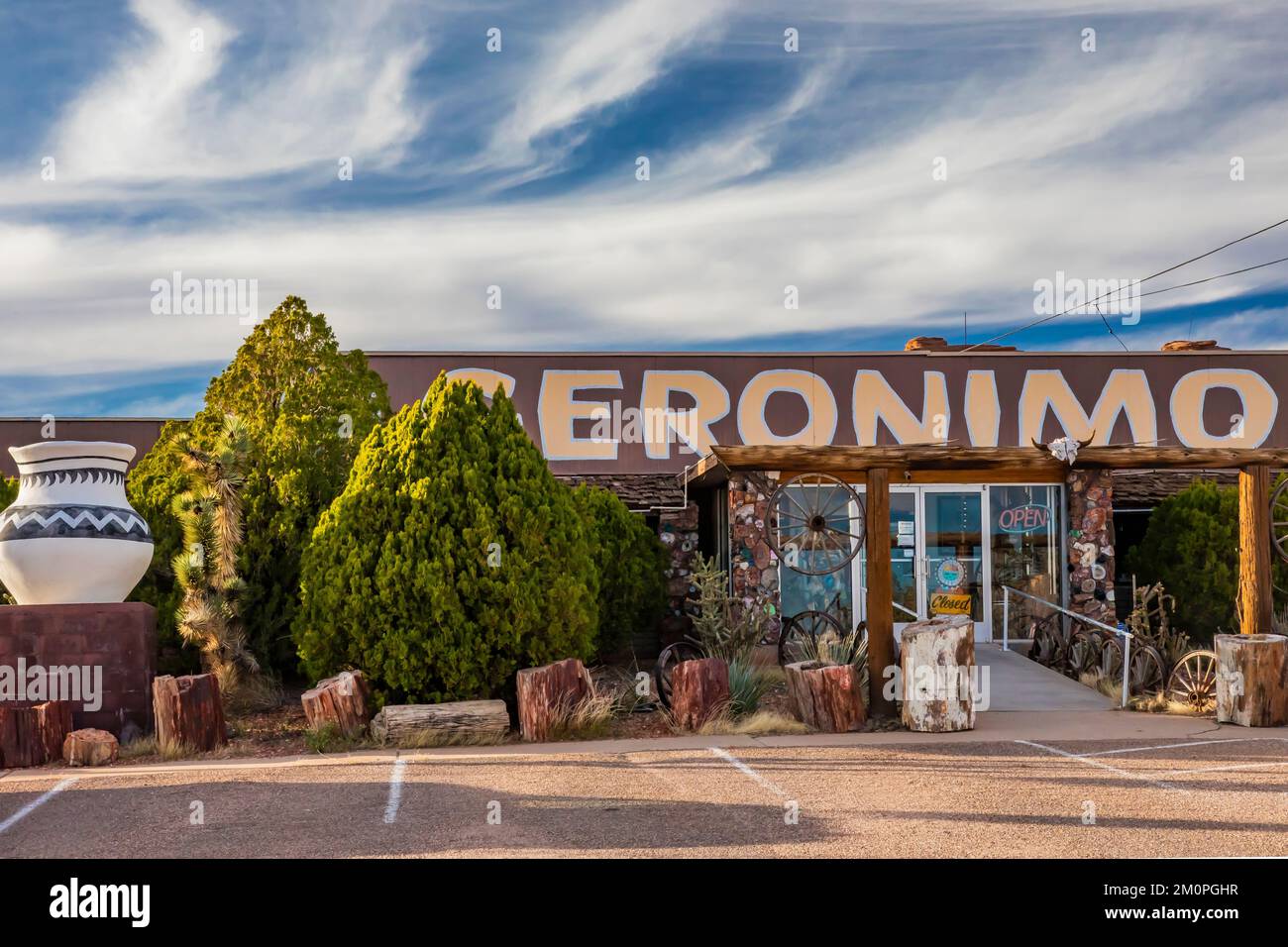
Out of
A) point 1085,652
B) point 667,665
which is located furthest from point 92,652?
point 1085,652

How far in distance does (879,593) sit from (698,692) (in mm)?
1841

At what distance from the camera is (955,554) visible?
16.6 metres

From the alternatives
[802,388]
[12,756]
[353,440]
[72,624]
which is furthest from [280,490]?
[802,388]

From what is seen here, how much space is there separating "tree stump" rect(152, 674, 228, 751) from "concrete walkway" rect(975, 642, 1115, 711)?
718 cm

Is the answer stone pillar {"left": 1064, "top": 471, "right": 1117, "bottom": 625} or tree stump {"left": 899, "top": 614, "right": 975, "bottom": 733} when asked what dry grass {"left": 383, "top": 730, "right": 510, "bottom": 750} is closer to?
tree stump {"left": 899, "top": 614, "right": 975, "bottom": 733}

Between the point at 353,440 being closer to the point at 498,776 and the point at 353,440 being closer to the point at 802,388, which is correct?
the point at 498,776

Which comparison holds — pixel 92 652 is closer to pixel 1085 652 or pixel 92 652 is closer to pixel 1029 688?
pixel 1029 688

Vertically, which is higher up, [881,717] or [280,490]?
[280,490]

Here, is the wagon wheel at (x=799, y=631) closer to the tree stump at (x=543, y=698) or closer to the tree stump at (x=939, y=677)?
the tree stump at (x=939, y=677)

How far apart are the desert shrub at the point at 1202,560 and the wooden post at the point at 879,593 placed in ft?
22.7

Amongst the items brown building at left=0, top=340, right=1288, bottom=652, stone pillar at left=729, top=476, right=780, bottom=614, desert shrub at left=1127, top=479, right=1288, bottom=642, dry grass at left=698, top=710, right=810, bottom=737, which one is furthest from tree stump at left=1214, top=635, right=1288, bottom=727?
brown building at left=0, top=340, right=1288, bottom=652

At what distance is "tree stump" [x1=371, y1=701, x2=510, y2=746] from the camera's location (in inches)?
405

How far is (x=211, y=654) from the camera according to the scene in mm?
11945
